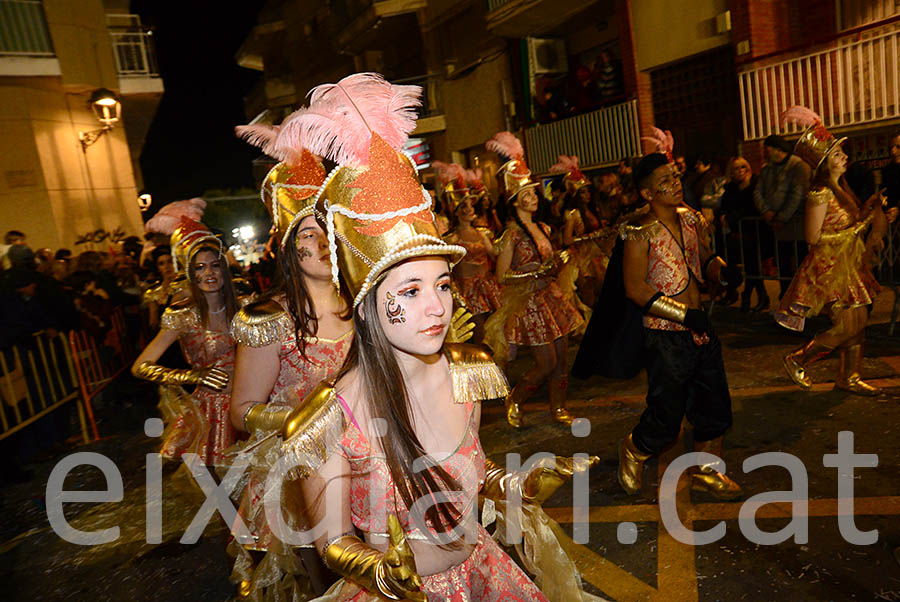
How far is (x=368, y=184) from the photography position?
5.87ft

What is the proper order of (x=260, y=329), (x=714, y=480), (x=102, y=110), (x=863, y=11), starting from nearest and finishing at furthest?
(x=260, y=329) < (x=714, y=480) < (x=863, y=11) < (x=102, y=110)

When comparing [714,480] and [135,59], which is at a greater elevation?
[135,59]

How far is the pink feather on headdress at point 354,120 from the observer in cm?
184

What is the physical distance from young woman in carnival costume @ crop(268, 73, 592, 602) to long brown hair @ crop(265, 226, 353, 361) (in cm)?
100

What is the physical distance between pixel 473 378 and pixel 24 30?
16.6m

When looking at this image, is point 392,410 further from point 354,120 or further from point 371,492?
point 354,120

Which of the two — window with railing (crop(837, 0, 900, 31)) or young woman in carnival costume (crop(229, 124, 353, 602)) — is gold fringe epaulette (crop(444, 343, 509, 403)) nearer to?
young woman in carnival costume (crop(229, 124, 353, 602))

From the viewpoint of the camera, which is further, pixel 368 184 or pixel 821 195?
pixel 821 195

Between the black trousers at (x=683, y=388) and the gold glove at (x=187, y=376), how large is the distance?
2.62 m

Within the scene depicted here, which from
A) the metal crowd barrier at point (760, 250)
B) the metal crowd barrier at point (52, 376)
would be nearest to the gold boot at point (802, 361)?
the metal crowd barrier at point (760, 250)

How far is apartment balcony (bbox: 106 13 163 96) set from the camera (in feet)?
57.0

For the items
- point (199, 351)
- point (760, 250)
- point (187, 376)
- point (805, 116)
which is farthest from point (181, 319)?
point (760, 250)

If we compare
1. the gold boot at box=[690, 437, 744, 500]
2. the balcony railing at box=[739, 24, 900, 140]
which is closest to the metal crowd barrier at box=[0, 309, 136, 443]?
the gold boot at box=[690, 437, 744, 500]

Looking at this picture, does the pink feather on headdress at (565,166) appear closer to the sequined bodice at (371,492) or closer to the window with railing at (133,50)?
the sequined bodice at (371,492)
